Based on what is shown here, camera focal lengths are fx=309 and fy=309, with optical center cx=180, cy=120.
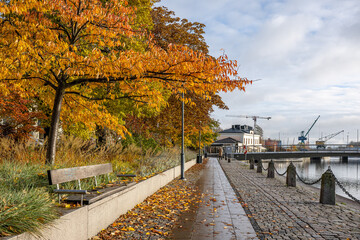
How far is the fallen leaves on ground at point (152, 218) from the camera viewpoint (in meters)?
5.63

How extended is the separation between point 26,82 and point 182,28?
1634 centimetres

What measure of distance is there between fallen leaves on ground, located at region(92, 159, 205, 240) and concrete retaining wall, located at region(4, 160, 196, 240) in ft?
0.48

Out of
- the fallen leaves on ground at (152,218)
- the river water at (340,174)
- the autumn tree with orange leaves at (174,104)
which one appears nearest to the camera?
the fallen leaves on ground at (152,218)

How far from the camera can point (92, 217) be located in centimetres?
534

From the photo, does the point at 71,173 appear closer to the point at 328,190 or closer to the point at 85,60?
the point at 85,60

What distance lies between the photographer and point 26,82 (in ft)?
30.7

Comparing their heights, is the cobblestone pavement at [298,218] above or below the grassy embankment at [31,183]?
below

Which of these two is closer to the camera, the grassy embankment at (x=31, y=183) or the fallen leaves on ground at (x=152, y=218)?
the grassy embankment at (x=31, y=183)

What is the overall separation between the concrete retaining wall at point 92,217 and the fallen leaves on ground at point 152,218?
0.48 feet

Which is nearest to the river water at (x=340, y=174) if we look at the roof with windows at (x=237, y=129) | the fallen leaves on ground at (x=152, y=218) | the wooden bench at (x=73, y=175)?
the fallen leaves on ground at (x=152, y=218)

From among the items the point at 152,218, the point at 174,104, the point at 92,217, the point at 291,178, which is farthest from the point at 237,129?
the point at 92,217

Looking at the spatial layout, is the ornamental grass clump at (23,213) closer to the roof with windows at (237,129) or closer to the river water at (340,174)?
the river water at (340,174)

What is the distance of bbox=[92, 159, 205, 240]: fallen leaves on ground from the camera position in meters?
5.63

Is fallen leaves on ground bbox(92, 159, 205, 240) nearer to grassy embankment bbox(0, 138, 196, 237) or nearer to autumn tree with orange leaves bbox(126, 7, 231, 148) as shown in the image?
grassy embankment bbox(0, 138, 196, 237)
